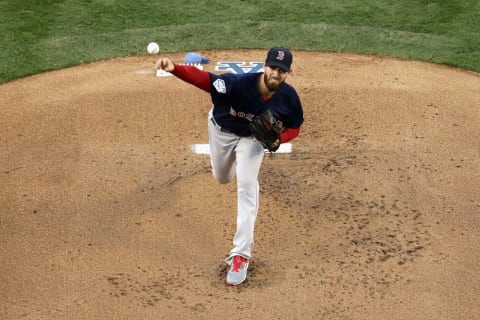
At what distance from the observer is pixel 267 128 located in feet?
18.7

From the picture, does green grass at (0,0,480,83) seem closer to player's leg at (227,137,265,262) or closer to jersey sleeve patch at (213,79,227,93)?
jersey sleeve patch at (213,79,227,93)

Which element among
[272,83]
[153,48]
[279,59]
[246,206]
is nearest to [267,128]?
[272,83]

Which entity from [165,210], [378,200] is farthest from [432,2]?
[165,210]

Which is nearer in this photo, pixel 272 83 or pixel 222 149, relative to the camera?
pixel 272 83

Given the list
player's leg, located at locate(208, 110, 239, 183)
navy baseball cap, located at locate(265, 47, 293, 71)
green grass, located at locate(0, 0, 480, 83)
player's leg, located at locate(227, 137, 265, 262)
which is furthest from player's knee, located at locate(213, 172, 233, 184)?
green grass, located at locate(0, 0, 480, 83)

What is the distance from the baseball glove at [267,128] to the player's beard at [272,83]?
21 cm

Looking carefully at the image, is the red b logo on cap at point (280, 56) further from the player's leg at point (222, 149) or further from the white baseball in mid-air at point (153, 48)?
the white baseball in mid-air at point (153, 48)

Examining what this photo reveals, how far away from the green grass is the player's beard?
5031 millimetres

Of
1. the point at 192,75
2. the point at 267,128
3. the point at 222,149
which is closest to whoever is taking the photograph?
the point at 267,128

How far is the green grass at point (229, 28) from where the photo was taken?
1072 centimetres

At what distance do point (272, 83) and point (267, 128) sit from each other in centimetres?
39

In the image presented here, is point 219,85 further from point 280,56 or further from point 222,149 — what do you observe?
point 222,149

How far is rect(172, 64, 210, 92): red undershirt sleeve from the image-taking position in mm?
5785

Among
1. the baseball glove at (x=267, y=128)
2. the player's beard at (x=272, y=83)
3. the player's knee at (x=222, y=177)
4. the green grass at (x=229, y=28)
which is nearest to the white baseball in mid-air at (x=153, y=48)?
the green grass at (x=229, y=28)
